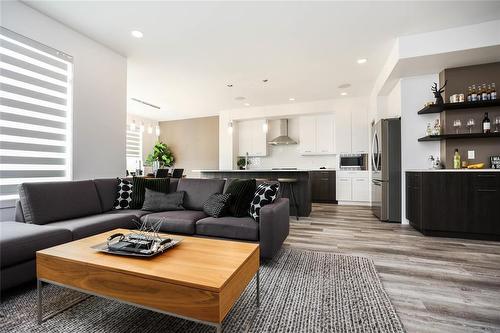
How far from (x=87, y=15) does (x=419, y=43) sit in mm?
4378

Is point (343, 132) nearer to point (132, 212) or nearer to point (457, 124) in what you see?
point (457, 124)

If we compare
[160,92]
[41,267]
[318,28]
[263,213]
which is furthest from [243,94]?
[41,267]

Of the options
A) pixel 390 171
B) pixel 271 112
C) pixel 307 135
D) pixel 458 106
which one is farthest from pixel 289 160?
pixel 458 106

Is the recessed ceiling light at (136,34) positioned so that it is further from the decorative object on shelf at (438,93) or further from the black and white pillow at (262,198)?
the decorative object on shelf at (438,93)

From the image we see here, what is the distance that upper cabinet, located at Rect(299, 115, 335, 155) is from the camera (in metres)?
6.79

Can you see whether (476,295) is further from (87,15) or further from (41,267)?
(87,15)

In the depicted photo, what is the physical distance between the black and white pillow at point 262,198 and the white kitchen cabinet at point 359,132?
4482 mm

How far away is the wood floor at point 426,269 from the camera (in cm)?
153

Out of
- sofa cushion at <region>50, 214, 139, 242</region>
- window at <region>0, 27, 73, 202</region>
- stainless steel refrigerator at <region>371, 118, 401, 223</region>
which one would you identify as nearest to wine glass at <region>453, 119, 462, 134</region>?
stainless steel refrigerator at <region>371, 118, 401, 223</region>

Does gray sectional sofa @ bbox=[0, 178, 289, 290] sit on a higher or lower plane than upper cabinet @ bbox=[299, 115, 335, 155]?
lower

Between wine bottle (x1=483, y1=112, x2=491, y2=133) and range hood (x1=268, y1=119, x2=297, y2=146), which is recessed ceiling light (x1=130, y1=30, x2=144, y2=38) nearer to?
range hood (x1=268, y1=119, x2=297, y2=146)

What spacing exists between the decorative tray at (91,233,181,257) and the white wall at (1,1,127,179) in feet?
7.13

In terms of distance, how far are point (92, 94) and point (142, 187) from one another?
62.7 inches

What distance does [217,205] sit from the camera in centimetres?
274
